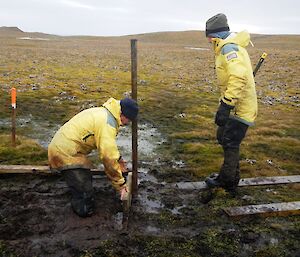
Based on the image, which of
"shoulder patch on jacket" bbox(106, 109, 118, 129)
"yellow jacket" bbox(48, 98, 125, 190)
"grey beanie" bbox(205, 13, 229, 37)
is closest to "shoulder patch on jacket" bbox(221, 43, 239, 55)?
"grey beanie" bbox(205, 13, 229, 37)

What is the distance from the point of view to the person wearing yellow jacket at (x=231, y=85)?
291 inches

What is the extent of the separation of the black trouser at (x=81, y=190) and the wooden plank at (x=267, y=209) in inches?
109

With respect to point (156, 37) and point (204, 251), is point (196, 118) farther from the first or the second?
point (156, 37)

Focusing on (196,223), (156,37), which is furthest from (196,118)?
(156,37)

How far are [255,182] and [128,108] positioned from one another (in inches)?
161

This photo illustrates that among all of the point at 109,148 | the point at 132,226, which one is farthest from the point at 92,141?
the point at 132,226

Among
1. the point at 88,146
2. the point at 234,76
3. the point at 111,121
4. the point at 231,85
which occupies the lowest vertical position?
the point at 88,146

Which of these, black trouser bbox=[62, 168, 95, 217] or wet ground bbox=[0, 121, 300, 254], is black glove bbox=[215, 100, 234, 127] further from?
black trouser bbox=[62, 168, 95, 217]

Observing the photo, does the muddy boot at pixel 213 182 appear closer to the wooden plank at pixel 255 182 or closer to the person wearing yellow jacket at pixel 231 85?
the wooden plank at pixel 255 182

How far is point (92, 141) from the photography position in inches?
280

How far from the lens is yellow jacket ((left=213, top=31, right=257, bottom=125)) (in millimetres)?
7363

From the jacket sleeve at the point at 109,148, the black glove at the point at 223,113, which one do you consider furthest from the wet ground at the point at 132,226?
the black glove at the point at 223,113

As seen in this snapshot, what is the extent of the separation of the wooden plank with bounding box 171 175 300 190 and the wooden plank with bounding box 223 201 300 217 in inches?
46.6

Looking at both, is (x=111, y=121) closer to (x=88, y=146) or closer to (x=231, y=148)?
(x=88, y=146)
